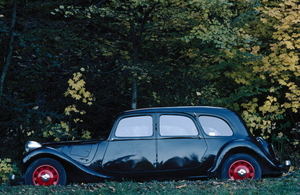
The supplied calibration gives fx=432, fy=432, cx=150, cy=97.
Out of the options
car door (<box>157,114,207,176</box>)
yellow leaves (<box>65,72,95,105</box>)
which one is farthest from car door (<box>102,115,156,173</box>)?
yellow leaves (<box>65,72,95,105</box>)

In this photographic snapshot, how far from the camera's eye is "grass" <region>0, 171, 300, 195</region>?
656 cm

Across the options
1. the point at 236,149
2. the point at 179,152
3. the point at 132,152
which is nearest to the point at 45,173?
the point at 132,152

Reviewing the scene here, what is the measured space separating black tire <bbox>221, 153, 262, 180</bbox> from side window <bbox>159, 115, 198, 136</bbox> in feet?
2.59

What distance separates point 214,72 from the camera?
40.4 feet

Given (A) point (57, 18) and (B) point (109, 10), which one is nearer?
(B) point (109, 10)

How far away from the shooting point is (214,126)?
25.7 ft

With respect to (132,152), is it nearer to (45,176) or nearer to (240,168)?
(45,176)

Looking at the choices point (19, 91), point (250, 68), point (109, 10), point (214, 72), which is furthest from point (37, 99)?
point (250, 68)

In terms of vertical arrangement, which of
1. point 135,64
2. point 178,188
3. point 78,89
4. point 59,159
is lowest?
point 178,188

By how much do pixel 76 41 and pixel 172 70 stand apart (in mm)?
2811

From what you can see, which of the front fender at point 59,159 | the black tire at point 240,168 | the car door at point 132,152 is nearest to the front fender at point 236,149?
the black tire at point 240,168

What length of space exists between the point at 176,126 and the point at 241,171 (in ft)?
4.57

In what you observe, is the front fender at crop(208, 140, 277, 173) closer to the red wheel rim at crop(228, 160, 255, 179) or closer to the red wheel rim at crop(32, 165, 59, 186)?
the red wheel rim at crop(228, 160, 255, 179)

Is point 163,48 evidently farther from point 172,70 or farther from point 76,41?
point 76,41
